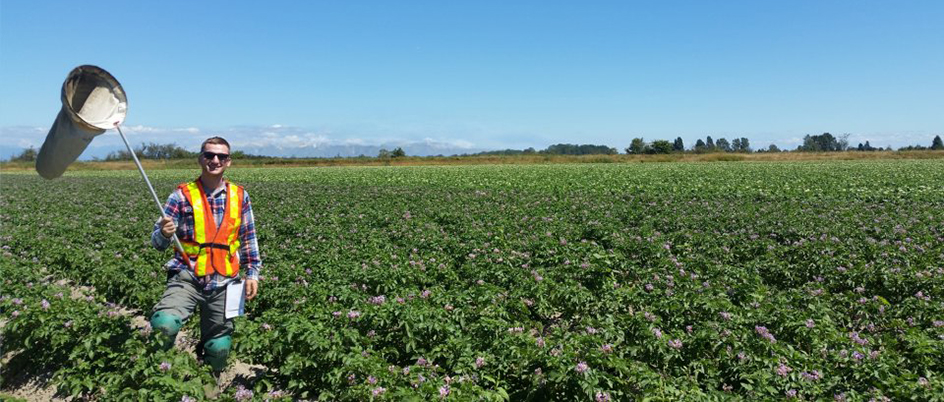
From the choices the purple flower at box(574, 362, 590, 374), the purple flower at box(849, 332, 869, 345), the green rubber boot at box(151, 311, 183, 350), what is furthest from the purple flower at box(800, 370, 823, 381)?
the green rubber boot at box(151, 311, 183, 350)

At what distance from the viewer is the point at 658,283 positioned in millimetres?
7051

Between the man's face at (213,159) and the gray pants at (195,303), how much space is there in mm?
874

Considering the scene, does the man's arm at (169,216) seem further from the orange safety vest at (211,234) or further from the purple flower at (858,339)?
the purple flower at (858,339)

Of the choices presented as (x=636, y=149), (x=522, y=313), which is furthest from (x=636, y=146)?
(x=522, y=313)

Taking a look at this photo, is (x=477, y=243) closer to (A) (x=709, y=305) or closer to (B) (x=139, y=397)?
(A) (x=709, y=305)

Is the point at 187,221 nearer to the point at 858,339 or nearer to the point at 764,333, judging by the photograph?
the point at 764,333

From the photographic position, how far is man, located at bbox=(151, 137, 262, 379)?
4.02 metres

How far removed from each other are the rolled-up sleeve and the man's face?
44 centimetres

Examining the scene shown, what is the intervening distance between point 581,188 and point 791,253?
50.8 ft

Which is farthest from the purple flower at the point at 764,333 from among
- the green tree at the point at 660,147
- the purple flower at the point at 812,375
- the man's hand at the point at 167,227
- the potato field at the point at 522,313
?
the green tree at the point at 660,147

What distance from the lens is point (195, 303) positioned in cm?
422

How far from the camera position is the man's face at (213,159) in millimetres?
3953

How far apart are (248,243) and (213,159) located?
877mm

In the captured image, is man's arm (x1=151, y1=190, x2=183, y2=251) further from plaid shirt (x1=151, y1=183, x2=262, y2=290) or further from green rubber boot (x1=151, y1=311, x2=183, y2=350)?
green rubber boot (x1=151, y1=311, x2=183, y2=350)
